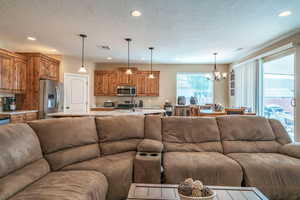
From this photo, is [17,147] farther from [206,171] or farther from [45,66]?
[45,66]

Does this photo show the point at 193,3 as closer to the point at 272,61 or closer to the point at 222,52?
the point at 222,52

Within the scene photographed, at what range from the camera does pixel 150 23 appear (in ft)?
10.1

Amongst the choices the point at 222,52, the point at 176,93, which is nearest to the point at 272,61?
the point at 222,52

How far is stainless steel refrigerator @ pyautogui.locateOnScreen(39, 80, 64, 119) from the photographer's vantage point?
4.61m

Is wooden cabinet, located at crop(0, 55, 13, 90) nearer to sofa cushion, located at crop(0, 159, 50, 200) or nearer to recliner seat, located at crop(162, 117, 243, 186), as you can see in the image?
sofa cushion, located at crop(0, 159, 50, 200)

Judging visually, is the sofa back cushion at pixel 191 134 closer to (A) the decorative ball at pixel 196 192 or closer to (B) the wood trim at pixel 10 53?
(A) the decorative ball at pixel 196 192

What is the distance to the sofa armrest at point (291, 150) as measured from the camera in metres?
2.12

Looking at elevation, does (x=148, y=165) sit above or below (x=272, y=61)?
below

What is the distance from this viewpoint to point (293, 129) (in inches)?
143

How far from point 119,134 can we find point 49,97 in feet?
11.5

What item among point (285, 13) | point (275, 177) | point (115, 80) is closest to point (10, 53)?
point (115, 80)

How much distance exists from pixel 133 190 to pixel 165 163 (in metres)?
0.71

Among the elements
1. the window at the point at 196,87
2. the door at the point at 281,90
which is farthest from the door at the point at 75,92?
the door at the point at 281,90

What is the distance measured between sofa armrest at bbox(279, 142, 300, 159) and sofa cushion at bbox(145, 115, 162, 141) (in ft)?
5.70
